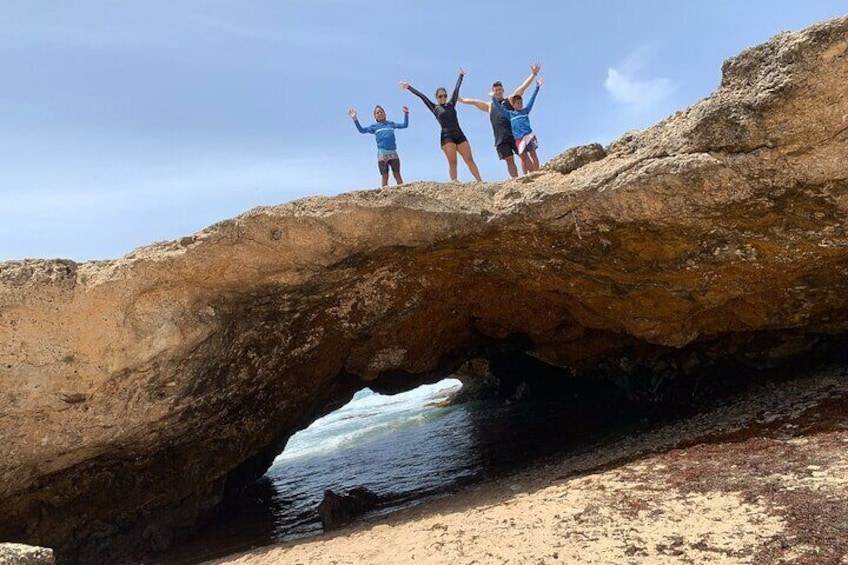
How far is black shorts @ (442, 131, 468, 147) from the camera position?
948 centimetres

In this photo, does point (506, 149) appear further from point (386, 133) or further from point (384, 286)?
point (384, 286)

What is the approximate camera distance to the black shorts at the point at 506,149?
9.49m

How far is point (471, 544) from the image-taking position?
5156 mm

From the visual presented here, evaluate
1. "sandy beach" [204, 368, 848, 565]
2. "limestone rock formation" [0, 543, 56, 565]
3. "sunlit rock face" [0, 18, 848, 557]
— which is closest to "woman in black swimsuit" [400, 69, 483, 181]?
"sunlit rock face" [0, 18, 848, 557]

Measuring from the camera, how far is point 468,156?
9.62 metres

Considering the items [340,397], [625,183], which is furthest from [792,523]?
[340,397]

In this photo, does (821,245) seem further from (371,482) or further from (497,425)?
(497,425)

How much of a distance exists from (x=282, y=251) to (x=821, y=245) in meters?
6.90

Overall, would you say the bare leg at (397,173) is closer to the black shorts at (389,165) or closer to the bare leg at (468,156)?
the black shorts at (389,165)

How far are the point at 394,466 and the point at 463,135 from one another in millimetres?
6890

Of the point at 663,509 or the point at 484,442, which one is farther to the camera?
the point at 484,442

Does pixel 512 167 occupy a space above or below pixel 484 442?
above

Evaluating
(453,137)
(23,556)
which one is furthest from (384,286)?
(23,556)

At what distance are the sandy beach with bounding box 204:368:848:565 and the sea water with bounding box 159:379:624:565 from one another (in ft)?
5.25
